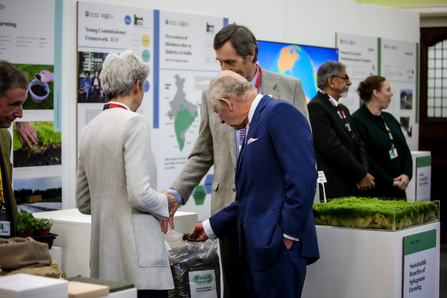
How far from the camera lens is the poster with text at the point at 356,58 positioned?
261 inches

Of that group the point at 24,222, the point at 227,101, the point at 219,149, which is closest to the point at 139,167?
the point at 227,101

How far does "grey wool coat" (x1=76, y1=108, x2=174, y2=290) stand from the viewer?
6.76 feet

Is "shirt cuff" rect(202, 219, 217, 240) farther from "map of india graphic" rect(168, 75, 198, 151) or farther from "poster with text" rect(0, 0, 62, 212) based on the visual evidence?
"map of india graphic" rect(168, 75, 198, 151)

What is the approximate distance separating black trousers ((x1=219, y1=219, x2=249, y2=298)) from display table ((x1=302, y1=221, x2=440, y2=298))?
0.43 metres

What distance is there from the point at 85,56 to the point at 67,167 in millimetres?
920

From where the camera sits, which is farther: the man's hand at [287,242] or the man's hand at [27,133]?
the man's hand at [27,133]

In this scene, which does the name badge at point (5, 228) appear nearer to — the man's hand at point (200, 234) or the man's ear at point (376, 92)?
the man's hand at point (200, 234)

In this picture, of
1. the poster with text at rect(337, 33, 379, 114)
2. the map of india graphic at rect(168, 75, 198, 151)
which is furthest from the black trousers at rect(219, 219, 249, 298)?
the poster with text at rect(337, 33, 379, 114)

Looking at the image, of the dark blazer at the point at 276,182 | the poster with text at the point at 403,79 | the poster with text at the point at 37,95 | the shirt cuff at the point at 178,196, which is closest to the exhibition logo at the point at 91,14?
the poster with text at the point at 37,95

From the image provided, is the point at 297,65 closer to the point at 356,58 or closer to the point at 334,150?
the point at 356,58

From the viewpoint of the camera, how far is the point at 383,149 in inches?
191

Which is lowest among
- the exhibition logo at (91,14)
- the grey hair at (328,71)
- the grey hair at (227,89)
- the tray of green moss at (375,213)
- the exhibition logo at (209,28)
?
the tray of green moss at (375,213)

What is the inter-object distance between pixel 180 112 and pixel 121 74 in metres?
2.70

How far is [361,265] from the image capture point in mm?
2611
